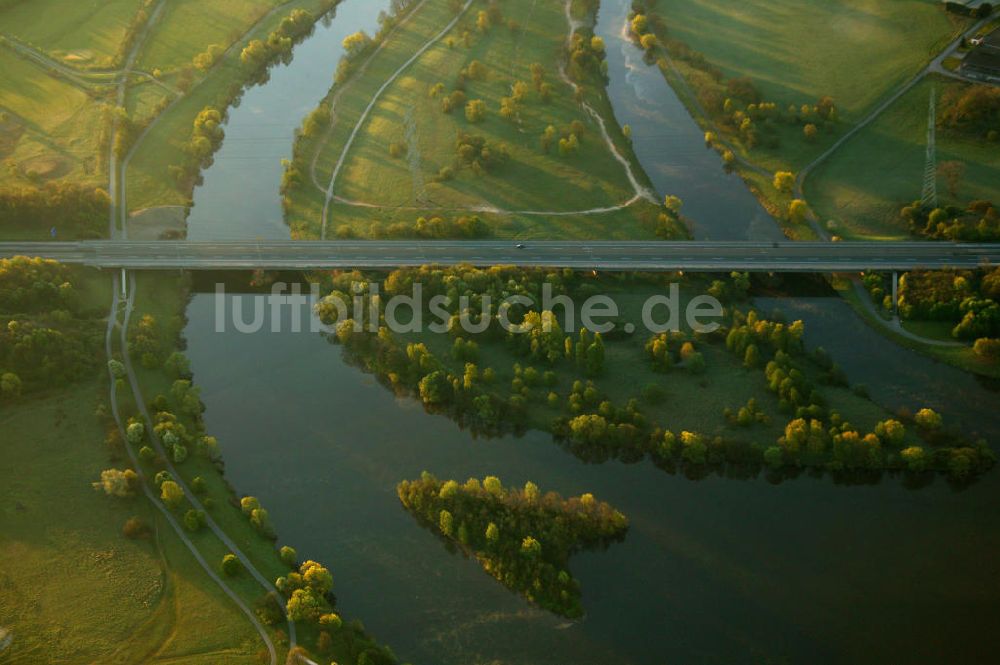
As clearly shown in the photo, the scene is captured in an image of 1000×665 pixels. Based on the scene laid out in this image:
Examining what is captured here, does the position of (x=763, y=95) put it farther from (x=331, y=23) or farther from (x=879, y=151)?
(x=331, y=23)

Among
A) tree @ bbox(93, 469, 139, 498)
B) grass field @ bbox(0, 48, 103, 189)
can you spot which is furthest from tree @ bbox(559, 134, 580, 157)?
tree @ bbox(93, 469, 139, 498)

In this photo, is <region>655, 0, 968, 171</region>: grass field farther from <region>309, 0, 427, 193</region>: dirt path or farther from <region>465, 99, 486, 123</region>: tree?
<region>309, 0, 427, 193</region>: dirt path

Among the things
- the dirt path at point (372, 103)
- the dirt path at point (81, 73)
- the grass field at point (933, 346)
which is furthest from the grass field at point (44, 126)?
the grass field at point (933, 346)

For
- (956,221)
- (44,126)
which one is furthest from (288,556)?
(44,126)

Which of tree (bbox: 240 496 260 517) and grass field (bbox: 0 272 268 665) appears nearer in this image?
grass field (bbox: 0 272 268 665)

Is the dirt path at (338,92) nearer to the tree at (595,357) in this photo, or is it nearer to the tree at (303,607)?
the tree at (595,357)

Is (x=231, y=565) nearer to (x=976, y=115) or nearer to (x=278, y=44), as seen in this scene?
(x=278, y=44)

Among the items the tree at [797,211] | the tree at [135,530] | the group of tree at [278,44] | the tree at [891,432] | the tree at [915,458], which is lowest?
the tree at [135,530]
